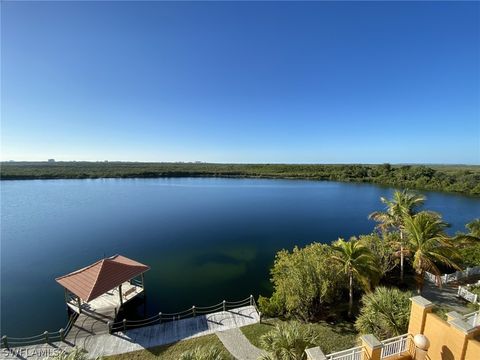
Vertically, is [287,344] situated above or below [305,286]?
above

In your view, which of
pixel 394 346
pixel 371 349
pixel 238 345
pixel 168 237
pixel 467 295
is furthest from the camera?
pixel 168 237

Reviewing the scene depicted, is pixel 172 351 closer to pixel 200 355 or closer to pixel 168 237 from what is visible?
pixel 200 355

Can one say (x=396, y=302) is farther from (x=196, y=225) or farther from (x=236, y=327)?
(x=196, y=225)

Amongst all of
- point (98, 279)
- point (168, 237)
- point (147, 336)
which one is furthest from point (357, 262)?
point (168, 237)

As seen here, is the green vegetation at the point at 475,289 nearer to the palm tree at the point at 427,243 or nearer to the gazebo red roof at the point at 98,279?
the palm tree at the point at 427,243

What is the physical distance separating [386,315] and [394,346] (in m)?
2.32

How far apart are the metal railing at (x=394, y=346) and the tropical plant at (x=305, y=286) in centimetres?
503

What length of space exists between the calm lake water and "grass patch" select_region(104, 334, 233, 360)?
4.26 m

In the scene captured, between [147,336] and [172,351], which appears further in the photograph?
[147,336]

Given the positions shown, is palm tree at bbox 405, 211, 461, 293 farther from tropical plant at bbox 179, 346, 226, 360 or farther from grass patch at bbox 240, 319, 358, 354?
tropical plant at bbox 179, 346, 226, 360

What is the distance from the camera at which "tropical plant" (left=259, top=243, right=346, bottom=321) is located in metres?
12.2

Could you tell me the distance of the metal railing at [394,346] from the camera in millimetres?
6816

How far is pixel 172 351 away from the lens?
1053cm

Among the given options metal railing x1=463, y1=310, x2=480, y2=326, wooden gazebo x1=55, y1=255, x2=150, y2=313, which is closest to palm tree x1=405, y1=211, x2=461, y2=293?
metal railing x1=463, y1=310, x2=480, y2=326
